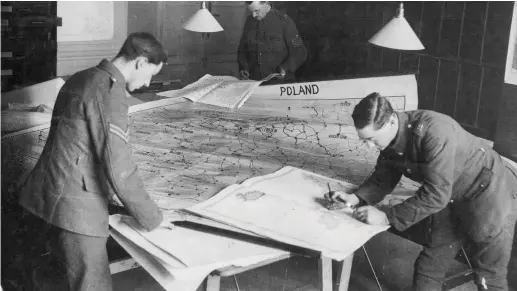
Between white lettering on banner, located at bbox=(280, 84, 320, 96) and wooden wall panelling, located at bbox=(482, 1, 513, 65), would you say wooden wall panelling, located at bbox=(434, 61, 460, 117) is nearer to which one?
wooden wall panelling, located at bbox=(482, 1, 513, 65)

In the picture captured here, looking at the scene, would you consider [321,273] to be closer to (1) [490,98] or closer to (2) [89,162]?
(2) [89,162]

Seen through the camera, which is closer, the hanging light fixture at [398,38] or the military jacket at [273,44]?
the hanging light fixture at [398,38]

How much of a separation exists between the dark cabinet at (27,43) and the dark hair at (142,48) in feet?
3.40

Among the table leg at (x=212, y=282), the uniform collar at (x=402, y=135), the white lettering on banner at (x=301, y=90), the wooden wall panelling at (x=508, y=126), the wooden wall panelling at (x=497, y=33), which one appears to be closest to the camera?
the table leg at (x=212, y=282)

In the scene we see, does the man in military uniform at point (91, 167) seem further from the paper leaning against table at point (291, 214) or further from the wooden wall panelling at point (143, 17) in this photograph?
Answer: the wooden wall panelling at point (143, 17)

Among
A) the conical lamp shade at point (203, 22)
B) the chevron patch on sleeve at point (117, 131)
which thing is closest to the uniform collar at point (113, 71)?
the chevron patch on sleeve at point (117, 131)

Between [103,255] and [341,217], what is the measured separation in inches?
31.8

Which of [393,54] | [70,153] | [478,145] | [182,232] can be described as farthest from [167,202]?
[393,54]

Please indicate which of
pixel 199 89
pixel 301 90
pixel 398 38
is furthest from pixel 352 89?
pixel 199 89

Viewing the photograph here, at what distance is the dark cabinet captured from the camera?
8.95 ft

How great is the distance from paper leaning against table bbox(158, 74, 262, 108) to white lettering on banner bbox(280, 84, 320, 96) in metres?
0.22

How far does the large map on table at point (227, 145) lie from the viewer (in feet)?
7.46

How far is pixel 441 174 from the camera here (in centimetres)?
186

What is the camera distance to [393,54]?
4.68 m
